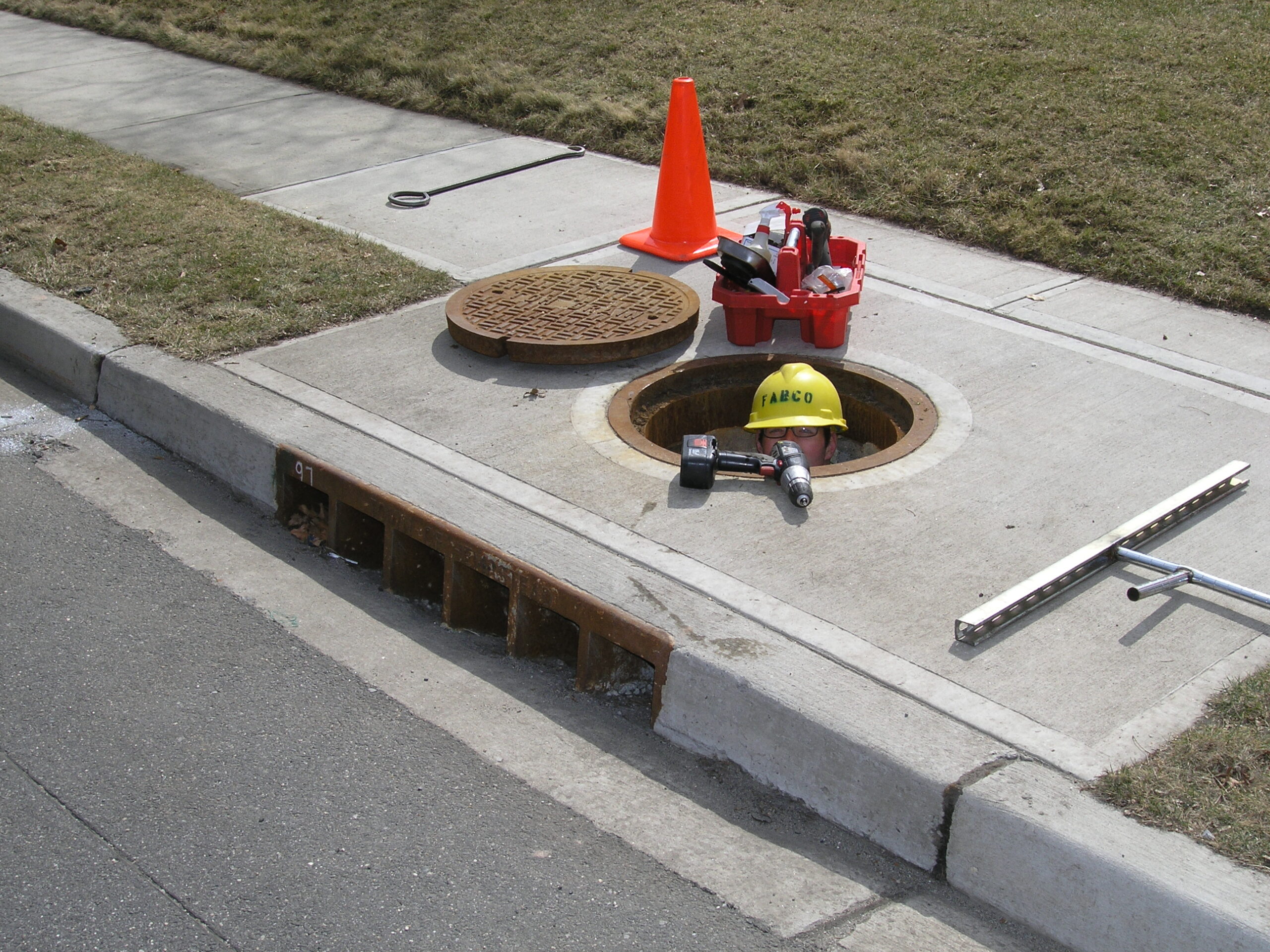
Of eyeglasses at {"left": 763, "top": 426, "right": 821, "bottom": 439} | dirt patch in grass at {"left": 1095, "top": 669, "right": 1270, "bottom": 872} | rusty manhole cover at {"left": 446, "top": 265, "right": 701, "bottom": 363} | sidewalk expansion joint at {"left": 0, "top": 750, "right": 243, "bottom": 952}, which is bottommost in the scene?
sidewalk expansion joint at {"left": 0, "top": 750, "right": 243, "bottom": 952}

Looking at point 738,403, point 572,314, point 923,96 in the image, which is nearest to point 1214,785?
point 738,403

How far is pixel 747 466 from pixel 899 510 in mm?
525

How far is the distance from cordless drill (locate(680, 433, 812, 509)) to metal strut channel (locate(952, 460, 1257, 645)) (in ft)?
2.45

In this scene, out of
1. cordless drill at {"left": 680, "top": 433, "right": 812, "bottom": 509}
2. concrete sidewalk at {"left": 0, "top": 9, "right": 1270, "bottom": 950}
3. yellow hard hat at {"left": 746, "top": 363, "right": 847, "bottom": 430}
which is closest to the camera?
concrete sidewalk at {"left": 0, "top": 9, "right": 1270, "bottom": 950}

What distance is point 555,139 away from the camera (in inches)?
331

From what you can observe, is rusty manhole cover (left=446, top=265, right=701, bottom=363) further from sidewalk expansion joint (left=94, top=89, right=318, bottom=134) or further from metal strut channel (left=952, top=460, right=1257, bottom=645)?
sidewalk expansion joint (left=94, top=89, right=318, bottom=134)

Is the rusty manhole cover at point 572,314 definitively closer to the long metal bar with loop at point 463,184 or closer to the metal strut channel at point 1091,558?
the long metal bar with loop at point 463,184

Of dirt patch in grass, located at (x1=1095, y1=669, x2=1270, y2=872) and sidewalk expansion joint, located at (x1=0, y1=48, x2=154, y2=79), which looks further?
sidewalk expansion joint, located at (x1=0, y1=48, x2=154, y2=79)

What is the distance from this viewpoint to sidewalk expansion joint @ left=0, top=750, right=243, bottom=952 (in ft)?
9.03

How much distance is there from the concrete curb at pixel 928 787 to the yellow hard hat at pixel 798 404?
107 cm

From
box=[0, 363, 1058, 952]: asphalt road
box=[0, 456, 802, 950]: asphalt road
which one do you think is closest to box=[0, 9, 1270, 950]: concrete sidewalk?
box=[0, 363, 1058, 952]: asphalt road

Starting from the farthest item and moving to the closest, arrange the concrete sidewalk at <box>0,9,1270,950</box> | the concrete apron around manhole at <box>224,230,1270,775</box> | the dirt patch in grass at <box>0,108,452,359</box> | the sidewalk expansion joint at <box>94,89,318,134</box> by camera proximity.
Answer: the sidewalk expansion joint at <box>94,89,318,134</box>, the dirt patch in grass at <box>0,108,452,359</box>, the concrete apron around manhole at <box>224,230,1270,775</box>, the concrete sidewalk at <box>0,9,1270,950</box>

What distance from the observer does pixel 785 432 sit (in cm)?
463

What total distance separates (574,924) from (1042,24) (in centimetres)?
770
